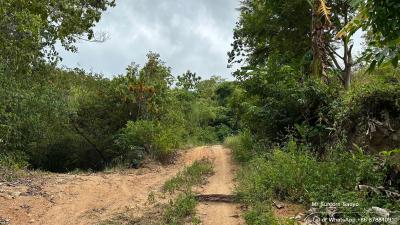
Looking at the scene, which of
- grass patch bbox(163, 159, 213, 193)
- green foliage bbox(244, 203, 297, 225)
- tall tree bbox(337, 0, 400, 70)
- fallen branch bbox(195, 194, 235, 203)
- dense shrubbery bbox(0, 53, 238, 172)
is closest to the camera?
tall tree bbox(337, 0, 400, 70)

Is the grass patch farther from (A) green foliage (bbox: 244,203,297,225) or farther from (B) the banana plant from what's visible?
(B) the banana plant

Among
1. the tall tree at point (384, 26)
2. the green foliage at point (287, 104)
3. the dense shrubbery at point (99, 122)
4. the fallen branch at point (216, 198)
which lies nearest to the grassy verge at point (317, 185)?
the fallen branch at point (216, 198)

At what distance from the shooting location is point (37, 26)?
8.52 meters

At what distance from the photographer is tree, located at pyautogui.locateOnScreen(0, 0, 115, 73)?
869 cm

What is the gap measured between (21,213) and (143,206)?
2.43 m

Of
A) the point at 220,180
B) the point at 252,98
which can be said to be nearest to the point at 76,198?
the point at 220,180

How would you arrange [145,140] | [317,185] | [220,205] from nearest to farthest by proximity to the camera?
[317,185], [220,205], [145,140]

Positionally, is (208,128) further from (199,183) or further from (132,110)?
(199,183)

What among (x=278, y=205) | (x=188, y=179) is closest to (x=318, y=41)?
(x=188, y=179)

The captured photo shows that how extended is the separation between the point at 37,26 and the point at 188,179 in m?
5.42

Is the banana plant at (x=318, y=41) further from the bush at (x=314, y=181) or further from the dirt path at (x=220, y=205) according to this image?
the dirt path at (x=220, y=205)

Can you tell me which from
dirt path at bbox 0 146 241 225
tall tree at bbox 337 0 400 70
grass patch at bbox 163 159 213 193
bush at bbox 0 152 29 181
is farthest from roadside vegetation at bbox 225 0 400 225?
bush at bbox 0 152 29 181

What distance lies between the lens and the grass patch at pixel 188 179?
1038cm

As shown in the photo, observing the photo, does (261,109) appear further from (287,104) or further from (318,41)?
(318,41)
